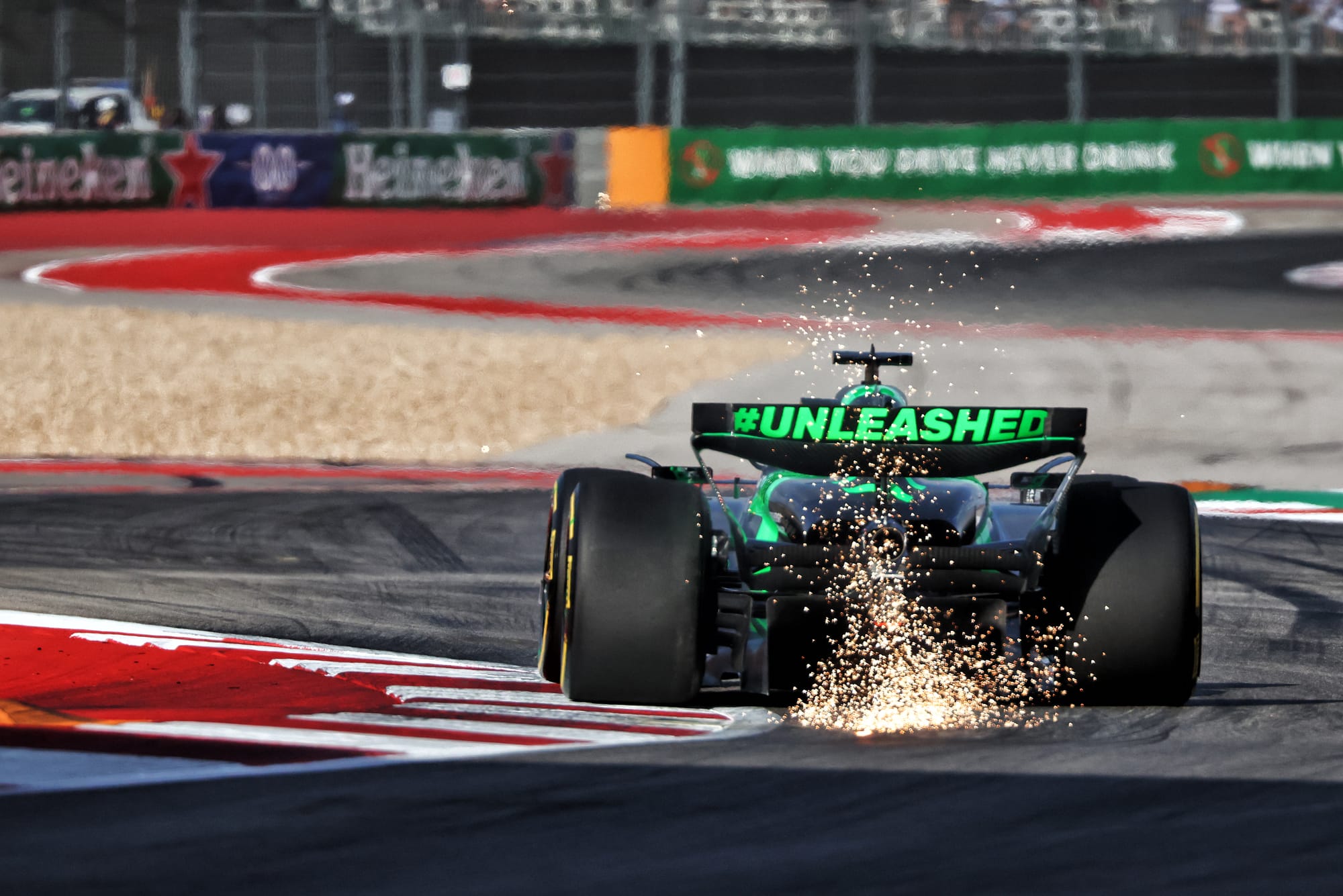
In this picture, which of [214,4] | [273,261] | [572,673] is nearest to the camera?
[572,673]

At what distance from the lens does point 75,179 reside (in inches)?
1150

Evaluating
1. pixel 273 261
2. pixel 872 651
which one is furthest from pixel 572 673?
pixel 273 261

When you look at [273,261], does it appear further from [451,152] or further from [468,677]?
[468,677]

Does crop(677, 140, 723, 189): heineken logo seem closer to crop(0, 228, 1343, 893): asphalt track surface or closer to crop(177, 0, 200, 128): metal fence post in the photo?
crop(177, 0, 200, 128): metal fence post

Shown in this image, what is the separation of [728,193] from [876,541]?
80.7 feet

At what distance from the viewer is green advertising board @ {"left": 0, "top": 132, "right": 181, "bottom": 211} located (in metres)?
28.8

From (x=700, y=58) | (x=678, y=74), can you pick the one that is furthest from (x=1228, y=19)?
(x=678, y=74)

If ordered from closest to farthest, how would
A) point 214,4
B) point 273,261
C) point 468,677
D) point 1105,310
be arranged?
1. point 468,677
2. point 1105,310
3. point 273,261
4. point 214,4

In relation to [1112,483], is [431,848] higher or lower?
lower

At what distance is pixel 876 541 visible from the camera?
6680 millimetres

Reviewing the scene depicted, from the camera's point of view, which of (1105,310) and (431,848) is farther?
(1105,310)

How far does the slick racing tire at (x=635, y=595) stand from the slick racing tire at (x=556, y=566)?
0.41ft

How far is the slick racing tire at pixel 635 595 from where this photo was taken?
257 inches

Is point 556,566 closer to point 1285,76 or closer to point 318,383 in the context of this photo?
point 318,383
